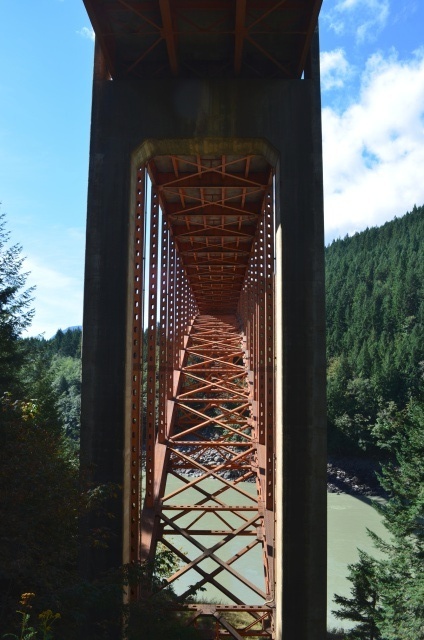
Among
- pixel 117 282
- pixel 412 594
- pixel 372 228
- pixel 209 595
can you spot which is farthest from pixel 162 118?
pixel 372 228

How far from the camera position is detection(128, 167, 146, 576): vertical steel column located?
828 cm

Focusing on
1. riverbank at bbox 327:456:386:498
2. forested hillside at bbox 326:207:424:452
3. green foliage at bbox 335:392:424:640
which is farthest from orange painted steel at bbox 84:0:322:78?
forested hillside at bbox 326:207:424:452

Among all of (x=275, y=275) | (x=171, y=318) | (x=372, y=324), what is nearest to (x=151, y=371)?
(x=275, y=275)

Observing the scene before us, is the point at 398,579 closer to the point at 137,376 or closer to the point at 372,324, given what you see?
the point at 137,376

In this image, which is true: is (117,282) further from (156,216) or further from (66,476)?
(156,216)

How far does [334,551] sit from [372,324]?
229 ft

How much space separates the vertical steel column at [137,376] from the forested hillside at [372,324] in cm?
5107

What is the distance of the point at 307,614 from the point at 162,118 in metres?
8.46

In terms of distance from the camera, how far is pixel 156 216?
11977 mm

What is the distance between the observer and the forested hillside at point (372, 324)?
201ft

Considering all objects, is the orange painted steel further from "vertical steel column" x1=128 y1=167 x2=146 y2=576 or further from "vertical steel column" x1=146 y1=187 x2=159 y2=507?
"vertical steel column" x1=146 y1=187 x2=159 y2=507

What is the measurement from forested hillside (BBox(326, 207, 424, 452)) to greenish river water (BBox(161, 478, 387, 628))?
16120 mm

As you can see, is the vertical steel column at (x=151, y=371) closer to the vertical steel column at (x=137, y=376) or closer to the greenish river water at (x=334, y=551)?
the vertical steel column at (x=137, y=376)

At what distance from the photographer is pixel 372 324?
3644 inches
